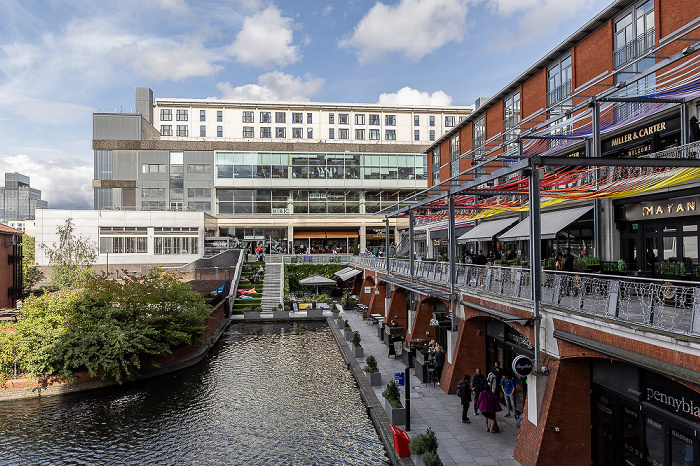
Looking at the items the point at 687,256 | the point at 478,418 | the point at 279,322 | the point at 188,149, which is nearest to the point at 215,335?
the point at 279,322

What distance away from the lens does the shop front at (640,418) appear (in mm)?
8250

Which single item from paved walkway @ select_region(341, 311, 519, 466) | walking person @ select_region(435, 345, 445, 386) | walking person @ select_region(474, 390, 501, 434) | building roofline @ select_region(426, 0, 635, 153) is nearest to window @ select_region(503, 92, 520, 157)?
building roofline @ select_region(426, 0, 635, 153)

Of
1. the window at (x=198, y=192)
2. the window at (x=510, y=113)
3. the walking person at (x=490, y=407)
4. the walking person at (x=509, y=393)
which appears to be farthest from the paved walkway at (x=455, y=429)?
the window at (x=198, y=192)

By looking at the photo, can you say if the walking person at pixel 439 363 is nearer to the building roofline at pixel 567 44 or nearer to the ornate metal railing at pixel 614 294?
the ornate metal railing at pixel 614 294

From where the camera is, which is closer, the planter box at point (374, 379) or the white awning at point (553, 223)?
the white awning at point (553, 223)

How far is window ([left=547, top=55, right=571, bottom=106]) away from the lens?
2236 cm

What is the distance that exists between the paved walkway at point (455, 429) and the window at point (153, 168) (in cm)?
5561

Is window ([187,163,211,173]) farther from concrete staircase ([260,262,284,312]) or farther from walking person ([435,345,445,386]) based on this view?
walking person ([435,345,445,386])

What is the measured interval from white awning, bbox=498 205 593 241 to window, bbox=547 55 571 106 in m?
6.57

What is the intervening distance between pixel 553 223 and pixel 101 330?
60.0ft

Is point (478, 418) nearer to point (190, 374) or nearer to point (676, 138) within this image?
point (676, 138)

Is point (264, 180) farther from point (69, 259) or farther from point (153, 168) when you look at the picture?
point (69, 259)

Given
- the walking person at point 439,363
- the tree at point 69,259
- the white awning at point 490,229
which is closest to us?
the walking person at point 439,363

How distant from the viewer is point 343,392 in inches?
695
